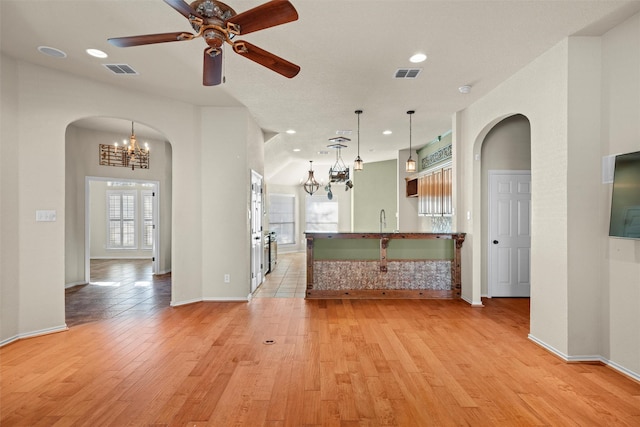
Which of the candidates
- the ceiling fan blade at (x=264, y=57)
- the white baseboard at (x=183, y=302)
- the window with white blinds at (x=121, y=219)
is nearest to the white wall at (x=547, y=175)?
the ceiling fan blade at (x=264, y=57)

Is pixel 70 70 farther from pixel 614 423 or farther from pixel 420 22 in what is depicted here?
pixel 614 423

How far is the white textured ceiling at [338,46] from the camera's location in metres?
2.70

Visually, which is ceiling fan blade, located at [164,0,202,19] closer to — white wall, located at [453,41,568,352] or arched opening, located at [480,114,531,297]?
white wall, located at [453,41,568,352]

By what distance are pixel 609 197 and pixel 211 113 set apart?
5.08 metres

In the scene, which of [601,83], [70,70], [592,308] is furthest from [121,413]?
[601,83]


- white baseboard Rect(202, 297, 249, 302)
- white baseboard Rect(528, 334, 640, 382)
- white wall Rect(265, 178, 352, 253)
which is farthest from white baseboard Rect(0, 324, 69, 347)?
white wall Rect(265, 178, 352, 253)

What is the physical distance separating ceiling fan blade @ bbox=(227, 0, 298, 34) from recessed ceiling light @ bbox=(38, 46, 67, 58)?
2574mm

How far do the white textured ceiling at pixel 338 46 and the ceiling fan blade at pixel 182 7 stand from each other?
720mm

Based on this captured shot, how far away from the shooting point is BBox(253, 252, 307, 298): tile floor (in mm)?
5664

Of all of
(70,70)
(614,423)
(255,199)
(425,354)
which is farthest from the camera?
(255,199)

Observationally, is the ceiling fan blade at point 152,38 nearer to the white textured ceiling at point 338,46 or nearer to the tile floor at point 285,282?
the white textured ceiling at point 338,46

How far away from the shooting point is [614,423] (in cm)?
217

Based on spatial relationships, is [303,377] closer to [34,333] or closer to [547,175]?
[547,175]

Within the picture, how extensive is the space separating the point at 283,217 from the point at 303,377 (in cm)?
921
